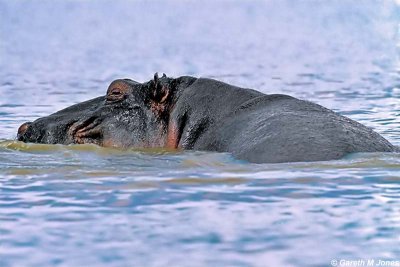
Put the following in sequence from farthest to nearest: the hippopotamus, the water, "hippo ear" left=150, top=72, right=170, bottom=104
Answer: "hippo ear" left=150, top=72, right=170, bottom=104, the hippopotamus, the water

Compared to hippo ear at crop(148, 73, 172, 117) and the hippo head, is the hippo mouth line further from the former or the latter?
hippo ear at crop(148, 73, 172, 117)

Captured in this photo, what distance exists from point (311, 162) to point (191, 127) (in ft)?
5.67

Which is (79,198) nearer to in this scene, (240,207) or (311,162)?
(240,207)

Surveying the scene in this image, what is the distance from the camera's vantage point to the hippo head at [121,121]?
7.84m

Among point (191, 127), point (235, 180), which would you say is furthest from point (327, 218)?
point (191, 127)

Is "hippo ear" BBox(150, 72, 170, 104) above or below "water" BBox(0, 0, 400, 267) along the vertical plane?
above

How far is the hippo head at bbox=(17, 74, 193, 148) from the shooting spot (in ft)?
25.7

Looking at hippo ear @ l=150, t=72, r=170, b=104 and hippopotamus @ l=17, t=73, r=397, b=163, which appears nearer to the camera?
hippopotamus @ l=17, t=73, r=397, b=163

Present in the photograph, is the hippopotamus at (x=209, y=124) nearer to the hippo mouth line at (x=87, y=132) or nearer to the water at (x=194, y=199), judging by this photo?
the hippo mouth line at (x=87, y=132)

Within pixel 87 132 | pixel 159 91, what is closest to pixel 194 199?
pixel 159 91

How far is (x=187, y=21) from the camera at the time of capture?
90.4 ft

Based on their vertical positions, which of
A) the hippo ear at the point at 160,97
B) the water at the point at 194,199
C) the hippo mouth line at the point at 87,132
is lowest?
the water at the point at 194,199

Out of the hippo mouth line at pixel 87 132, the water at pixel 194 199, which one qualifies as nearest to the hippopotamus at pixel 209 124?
the hippo mouth line at pixel 87 132

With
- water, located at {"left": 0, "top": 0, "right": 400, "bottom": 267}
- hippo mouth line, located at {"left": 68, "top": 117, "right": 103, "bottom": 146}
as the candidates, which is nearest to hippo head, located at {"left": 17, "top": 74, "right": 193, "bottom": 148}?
hippo mouth line, located at {"left": 68, "top": 117, "right": 103, "bottom": 146}
